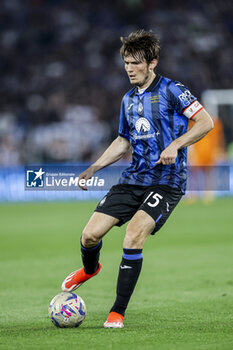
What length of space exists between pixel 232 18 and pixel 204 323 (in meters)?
26.8

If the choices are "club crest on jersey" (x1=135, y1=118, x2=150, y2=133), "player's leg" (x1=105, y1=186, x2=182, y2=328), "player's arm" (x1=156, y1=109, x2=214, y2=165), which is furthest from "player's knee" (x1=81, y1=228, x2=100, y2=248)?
"club crest on jersey" (x1=135, y1=118, x2=150, y2=133)

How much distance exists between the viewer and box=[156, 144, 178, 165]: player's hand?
4.90m

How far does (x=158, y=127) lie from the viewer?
5.22 metres

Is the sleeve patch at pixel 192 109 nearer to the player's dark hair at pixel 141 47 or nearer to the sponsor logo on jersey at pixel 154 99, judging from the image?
the sponsor logo on jersey at pixel 154 99

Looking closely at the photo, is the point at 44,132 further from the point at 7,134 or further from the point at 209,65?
the point at 209,65

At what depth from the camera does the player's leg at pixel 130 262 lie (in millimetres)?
4965

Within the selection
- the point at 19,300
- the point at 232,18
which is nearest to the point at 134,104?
the point at 19,300

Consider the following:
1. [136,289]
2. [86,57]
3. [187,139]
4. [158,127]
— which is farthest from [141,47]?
[86,57]

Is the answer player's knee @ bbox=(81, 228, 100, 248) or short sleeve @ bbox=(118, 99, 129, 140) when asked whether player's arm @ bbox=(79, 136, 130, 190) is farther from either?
player's knee @ bbox=(81, 228, 100, 248)

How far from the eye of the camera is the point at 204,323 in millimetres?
5168

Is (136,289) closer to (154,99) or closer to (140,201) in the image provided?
(140,201)

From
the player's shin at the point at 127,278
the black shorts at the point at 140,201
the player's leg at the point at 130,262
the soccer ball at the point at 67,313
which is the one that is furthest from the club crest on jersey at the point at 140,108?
the soccer ball at the point at 67,313

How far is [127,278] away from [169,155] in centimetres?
96

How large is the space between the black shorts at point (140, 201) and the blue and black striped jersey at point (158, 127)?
0.06m
